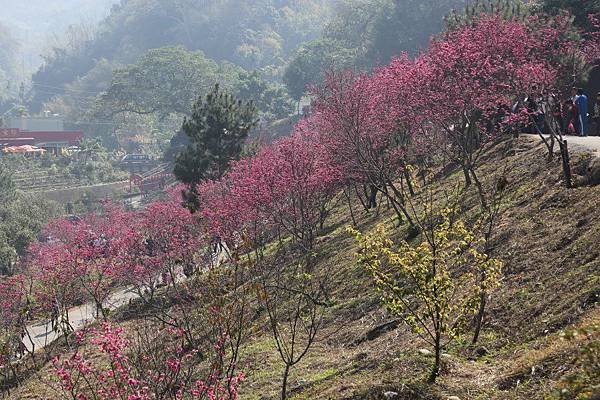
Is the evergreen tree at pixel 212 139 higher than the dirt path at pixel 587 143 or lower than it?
higher

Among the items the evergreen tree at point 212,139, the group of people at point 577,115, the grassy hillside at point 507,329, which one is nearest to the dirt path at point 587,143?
the grassy hillside at point 507,329

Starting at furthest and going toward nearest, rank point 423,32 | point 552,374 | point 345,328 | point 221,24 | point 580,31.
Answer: point 221,24
point 423,32
point 580,31
point 345,328
point 552,374

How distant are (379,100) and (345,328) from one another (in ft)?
27.5

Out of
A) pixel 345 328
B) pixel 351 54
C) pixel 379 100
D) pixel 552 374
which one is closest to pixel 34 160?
pixel 351 54

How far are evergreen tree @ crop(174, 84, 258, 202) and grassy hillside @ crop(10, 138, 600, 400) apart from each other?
14165 millimetres

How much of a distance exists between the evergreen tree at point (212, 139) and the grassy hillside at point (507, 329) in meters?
14.2

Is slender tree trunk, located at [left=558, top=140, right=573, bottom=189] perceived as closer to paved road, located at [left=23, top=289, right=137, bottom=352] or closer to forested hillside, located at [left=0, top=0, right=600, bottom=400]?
forested hillside, located at [left=0, top=0, right=600, bottom=400]

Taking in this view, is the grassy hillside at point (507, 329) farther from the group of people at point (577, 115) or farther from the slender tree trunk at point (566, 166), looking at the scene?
the group of people at point (577, 115)

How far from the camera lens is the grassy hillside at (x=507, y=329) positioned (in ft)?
22.8

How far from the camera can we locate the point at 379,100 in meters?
18.3

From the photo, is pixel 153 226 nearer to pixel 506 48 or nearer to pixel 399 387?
pixel 506 48

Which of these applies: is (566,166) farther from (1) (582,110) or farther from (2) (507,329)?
(1) (582,110)

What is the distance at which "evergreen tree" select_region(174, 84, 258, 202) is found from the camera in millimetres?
28000

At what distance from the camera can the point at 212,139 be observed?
28.8 m
